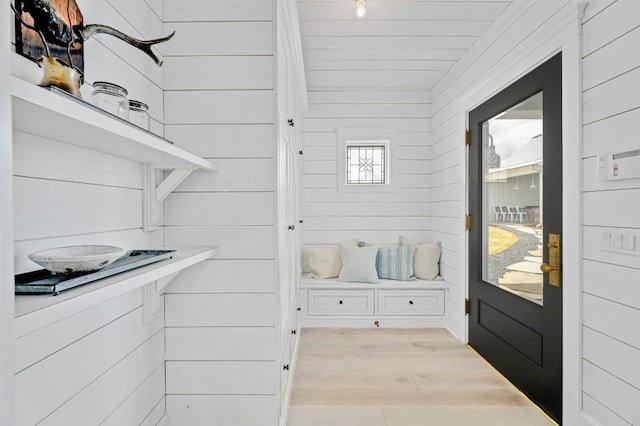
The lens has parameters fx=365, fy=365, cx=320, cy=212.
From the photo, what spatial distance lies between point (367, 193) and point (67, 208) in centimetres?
312

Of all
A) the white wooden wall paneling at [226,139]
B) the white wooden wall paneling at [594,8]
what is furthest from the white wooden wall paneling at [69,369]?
the white wooden wall paneling at [594,8]

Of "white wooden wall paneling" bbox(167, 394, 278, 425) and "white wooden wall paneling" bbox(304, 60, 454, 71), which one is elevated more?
Result: "white wooden wall paneling" bbox(304, 60, 454, 71)

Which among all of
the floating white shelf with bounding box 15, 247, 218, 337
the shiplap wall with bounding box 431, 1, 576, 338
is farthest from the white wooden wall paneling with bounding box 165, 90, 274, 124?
the shiplap wall with bounding box 431, 1, 576, 338

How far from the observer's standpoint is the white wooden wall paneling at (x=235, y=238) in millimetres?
1561

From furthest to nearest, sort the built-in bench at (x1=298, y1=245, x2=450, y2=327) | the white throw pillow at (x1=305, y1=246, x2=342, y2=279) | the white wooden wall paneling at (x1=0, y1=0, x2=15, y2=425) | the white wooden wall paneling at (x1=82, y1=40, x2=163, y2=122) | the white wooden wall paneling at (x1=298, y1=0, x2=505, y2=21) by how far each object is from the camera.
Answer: the white throw pillow at (x1=305, y1=246, x2=342, y2=279) → the built-in bench at (x1=298, y1=245, x2=450, y2=327) → the white wooden wall paneling at (x1=298, y1=0, x2=505, y2=21) → the white wooden wall paneling at (x1=82, y1=40, x2=163, y2=122) → the white wooden wall paneling at (x1=0, y1=0, x2=15, y2=425)

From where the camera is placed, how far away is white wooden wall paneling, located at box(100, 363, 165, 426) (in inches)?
47.5

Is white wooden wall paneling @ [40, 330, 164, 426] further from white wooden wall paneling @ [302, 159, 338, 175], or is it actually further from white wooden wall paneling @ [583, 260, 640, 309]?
white wooden wall paneling @ [302, 159, 338, 175]

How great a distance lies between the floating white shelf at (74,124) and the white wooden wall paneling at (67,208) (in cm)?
12

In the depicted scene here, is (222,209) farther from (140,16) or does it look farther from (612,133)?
(612,133)

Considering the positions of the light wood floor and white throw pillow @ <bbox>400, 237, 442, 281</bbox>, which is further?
white throw pillow @ <bbox>400, 237, 442, 281</bbox>

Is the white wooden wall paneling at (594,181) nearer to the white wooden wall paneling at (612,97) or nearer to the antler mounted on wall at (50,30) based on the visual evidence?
the white wooden wall paneling at (612,97)

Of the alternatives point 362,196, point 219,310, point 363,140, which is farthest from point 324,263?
point 219,310

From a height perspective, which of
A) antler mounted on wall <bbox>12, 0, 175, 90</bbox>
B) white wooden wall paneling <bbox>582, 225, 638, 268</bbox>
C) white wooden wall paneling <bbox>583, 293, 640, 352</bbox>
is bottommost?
white wooden wall paneling <bbox>583, 293, 640, 352</bbox>

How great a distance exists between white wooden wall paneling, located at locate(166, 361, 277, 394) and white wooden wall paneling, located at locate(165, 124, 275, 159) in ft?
2.93
